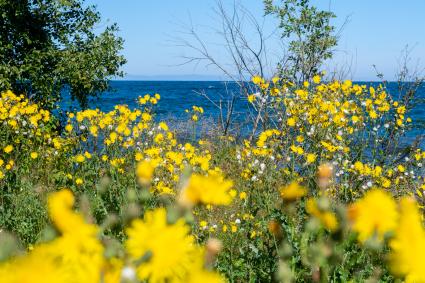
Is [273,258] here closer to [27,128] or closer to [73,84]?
[27,128]

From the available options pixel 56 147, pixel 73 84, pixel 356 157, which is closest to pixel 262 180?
pixel 356 157

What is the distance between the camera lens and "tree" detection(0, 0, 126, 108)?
9347 mm

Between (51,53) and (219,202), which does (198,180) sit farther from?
(51,53)

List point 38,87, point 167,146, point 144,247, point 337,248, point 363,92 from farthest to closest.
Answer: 1. point 38,87
2. point 363,92
3. point 167,146
4. point 337,248
5. point 144,247

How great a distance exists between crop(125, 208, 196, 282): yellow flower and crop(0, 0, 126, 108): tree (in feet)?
28.4

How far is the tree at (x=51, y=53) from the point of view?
9.35m

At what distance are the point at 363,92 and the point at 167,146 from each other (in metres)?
2.34

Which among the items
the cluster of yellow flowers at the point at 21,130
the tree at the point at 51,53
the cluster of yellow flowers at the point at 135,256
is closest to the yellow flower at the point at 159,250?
the cluster of yellow flowers at the point at 135,256

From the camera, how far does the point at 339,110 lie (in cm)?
540

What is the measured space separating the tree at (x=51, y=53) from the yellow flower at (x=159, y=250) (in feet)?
28.4

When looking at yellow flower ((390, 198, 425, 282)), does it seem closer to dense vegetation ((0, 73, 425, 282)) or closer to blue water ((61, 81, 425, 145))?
dense vegetation ((0, 73, 425, 282))

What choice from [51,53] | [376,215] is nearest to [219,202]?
[376,215]

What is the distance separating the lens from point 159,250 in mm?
779

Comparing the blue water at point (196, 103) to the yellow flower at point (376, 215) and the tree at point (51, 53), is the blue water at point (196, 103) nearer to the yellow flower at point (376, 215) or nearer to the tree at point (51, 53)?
the tree at point (51, 53)
